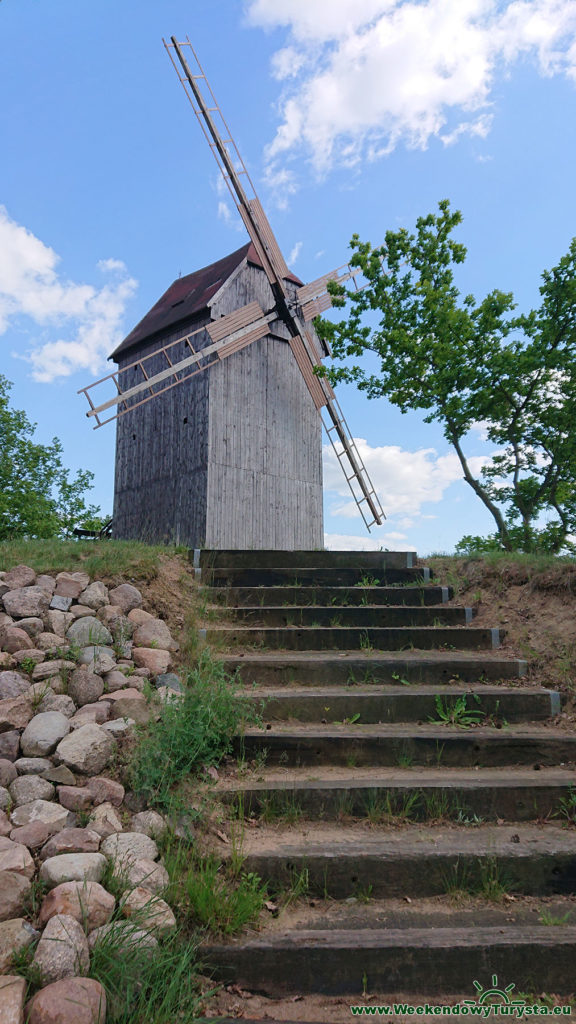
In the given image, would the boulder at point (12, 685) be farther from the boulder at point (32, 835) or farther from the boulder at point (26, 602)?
the boulder at point (32, 835)

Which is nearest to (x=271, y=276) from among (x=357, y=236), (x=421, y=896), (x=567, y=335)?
(x=357, y=236)

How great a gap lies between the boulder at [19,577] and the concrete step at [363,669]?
1.70 m

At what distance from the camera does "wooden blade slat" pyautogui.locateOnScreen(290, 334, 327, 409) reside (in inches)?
535

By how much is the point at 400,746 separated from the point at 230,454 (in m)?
8.50

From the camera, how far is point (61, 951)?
229 cm

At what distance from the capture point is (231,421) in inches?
476

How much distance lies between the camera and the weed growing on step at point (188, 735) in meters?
3.31

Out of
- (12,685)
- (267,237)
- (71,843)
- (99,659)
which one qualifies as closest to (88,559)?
(99,659)

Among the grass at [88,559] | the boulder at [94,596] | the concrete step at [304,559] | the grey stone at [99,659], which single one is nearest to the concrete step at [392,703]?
the grey stone at [99,659]

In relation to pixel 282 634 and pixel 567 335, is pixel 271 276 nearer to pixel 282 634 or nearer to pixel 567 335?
pixel 567 335

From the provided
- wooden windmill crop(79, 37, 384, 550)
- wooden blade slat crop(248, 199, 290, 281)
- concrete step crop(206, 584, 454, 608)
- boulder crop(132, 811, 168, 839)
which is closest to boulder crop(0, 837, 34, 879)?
boulder crop(132, 811, 168, 839)

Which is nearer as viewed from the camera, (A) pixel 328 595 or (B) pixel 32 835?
(B) pixel 32 835

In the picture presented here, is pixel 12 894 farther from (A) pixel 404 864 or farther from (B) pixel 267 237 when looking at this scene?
(B) pixel 267 237

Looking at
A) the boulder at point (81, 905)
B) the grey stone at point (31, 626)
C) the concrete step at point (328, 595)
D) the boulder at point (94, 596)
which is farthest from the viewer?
the concrete step at point (328, 595)
